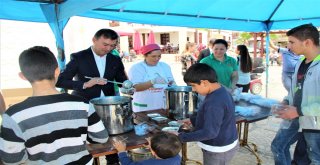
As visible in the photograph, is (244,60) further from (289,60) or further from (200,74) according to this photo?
(200,74)

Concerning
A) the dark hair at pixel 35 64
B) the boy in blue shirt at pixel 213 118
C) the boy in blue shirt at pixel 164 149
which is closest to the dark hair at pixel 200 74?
the boy in blue shirt at pixel 213 118

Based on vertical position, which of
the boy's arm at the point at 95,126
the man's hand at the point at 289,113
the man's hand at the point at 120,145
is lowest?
the man's hand at the point at 120,145

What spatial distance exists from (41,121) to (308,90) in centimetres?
170

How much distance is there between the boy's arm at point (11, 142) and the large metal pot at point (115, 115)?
0.58m

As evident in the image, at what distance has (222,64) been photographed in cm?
311

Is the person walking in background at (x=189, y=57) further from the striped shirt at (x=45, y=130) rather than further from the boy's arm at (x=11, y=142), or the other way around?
the boy's arm at (x=11, y=142)

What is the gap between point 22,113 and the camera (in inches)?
40.9

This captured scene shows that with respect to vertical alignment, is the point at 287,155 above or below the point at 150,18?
below

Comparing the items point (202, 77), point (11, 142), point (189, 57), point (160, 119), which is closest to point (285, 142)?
point (160, 119)

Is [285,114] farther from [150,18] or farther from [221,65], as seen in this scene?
[150,18]

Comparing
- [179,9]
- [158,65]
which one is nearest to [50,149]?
[158,65]

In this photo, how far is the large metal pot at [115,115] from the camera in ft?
5.40

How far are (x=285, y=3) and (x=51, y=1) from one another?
3268 millimetres

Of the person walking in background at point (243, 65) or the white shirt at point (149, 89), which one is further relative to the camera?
the person walking in background at point (243, 65)
